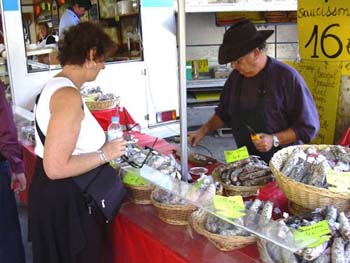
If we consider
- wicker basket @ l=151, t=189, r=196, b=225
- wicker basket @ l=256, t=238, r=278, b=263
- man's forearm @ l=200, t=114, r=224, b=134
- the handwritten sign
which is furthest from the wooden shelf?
wicker basket @ l=256, t=238, r=278, b=263

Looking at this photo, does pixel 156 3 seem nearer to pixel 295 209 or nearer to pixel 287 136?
pixel 287 136

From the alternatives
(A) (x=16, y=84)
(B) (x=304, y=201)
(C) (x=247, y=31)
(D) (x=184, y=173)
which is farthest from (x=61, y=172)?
(A) (x=16, y=84)

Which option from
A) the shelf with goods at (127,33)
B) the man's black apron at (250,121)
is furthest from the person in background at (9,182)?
the shelf with goods at (127,33)

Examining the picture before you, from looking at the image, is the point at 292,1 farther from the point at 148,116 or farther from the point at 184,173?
the point at 184,173

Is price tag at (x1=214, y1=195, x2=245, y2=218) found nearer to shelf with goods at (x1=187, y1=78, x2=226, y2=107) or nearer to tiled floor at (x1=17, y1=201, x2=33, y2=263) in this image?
tiled floor at (x1=17, y1=201, x2=33, y2=263)

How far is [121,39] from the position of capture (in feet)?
16.1

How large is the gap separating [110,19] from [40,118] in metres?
3.43

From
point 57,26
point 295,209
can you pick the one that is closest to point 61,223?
point 295,209

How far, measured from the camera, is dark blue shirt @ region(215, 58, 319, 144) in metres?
2.41

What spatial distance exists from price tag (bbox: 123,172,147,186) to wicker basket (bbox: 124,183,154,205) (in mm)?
14

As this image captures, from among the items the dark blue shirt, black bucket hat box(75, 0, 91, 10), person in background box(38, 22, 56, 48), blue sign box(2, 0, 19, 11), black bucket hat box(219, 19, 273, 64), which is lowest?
the dark blue shirt

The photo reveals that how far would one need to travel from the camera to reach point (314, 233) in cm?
135

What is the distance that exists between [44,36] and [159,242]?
3366mm

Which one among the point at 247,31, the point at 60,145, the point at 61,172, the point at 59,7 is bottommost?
the point at 61,172
